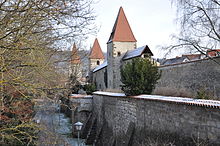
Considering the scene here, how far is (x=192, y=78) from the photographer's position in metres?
12.3

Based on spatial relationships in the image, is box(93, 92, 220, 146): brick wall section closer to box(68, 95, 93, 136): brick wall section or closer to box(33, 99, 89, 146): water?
box(33, 99, 89, 146): water

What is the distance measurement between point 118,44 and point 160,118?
18.2 m

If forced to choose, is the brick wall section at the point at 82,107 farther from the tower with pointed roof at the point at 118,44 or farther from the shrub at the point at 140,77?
the shrub at the point at 140,77

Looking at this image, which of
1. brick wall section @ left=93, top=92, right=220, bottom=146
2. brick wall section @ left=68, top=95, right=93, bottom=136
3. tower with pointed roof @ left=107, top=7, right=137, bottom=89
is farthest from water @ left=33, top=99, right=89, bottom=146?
tower with pointed roof @ left=107, top=7, right=137, bottom=89

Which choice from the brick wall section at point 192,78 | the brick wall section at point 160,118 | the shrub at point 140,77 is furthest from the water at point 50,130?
the brick wall section at point 192,78

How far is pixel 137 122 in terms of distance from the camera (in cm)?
912

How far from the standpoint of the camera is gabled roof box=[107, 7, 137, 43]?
25.1m

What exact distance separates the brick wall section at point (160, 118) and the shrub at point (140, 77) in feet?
1.84

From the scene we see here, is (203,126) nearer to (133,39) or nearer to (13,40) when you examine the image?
(13,40)

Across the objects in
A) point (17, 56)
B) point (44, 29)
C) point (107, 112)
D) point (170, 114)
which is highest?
point (44, 29)

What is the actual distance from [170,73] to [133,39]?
474 inches

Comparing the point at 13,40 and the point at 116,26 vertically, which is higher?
the point at 116,26

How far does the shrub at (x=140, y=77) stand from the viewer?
10242mm

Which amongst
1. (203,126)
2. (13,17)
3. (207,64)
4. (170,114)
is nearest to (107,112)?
(207,64)
